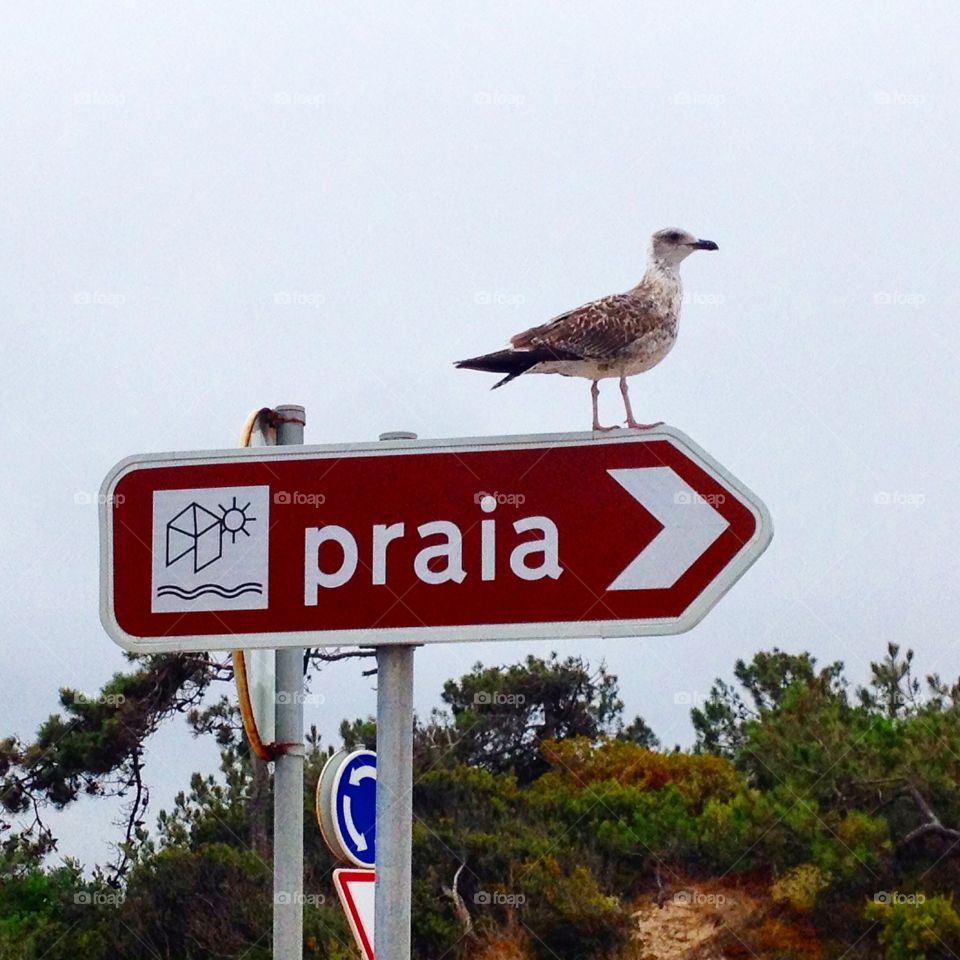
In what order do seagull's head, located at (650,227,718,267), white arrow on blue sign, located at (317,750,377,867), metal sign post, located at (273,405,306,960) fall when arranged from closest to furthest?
metal sign post, located at (273,405,306,960) → seagull's head, located at (650,227,718,267) → white arrow on blue sign, located at (317,750,377,867)

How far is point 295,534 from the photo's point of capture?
7.98ft

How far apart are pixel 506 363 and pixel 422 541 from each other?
1.85 ft

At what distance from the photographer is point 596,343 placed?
3.01m

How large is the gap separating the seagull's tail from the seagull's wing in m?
0.04

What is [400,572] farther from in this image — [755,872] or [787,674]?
[787,674]

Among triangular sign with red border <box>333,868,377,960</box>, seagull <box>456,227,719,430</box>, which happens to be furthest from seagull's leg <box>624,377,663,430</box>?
triangular sign with red border <box>333,868,377,960</box>

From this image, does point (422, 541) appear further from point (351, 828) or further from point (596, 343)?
point (351, 828)

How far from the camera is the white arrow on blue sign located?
4297 mm

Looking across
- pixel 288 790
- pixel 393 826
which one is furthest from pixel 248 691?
pixel 393 826

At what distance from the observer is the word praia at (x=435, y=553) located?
232 cm

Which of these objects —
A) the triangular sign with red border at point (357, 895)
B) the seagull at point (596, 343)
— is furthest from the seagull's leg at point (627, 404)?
the triangular sign with red border at point (357, 895)

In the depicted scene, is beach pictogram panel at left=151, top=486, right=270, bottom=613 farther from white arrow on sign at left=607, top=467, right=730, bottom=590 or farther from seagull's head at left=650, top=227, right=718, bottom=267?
seagull's head at left=650, top=227, right=718, bottom=267

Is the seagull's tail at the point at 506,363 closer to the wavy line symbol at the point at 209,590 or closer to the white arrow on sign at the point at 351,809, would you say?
the wavy line symbol at the point at 209,590

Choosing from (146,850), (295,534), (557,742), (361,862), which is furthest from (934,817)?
(295,534)
